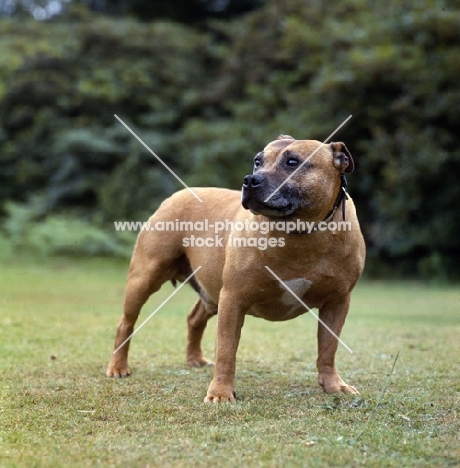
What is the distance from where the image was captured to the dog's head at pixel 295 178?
5180mm

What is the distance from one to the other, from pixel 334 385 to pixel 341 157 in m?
1.69

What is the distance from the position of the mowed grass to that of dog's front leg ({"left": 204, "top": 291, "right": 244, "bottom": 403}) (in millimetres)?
133

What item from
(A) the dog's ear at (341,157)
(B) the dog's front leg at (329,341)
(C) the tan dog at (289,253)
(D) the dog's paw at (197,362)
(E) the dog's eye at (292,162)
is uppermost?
(A) the dog's ear at (341,157)

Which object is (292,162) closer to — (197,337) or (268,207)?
(268,207)

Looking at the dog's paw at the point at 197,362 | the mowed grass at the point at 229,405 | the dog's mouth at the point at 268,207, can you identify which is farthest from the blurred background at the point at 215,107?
the dog's mouth at the point at 268,207

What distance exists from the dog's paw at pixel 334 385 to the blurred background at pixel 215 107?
10801 mm

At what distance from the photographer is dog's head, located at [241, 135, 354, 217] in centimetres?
518

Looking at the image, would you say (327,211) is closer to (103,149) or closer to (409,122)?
(409,122)

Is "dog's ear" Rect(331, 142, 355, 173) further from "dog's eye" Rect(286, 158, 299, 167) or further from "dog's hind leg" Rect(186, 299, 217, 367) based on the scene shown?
"dog's hind leg" Rect(186, 299, 217, 367)

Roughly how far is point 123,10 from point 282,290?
81.5 ft

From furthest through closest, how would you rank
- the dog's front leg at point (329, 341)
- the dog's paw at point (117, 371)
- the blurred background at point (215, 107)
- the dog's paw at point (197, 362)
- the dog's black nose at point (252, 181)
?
the blurred background at point (215, 107)
the dog's paw at point (197, 362)
the dog's paw at point (117, 371)
the dog's front leg at point (329, 341)
the dog's black nose at point (252, 181)

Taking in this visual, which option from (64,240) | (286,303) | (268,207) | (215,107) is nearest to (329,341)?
(286,303)

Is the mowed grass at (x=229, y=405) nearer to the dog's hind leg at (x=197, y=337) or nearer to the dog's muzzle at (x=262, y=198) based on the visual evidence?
the dog's hind leg at (x=197, y=337)

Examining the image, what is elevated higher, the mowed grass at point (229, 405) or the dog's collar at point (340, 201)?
the dog's collar at point (340, 201)
